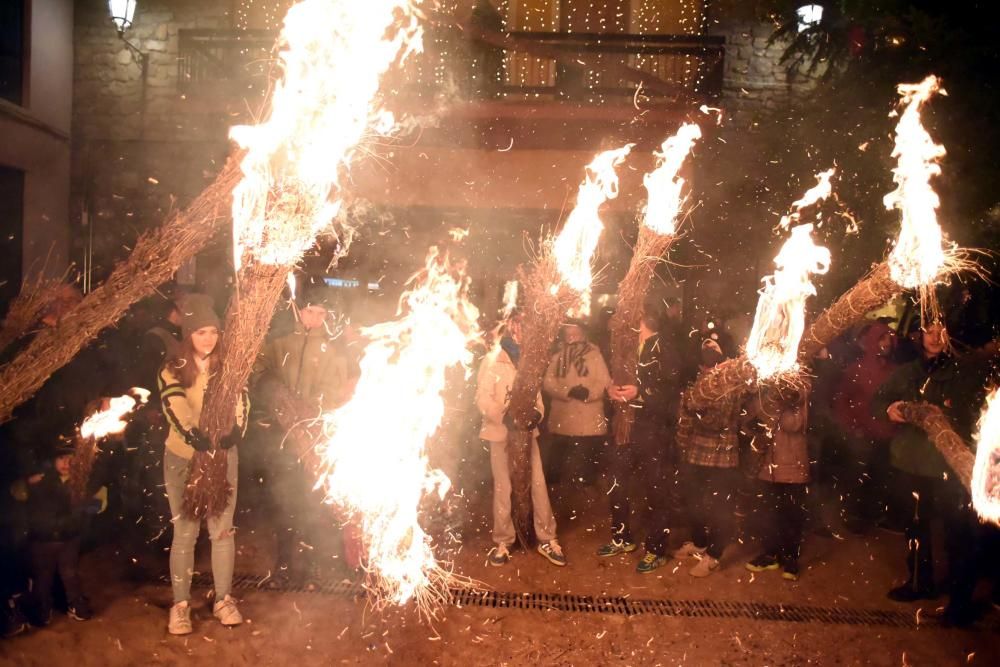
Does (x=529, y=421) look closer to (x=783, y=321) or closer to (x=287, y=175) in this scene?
(x=783, y=321)

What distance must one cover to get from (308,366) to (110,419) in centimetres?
137

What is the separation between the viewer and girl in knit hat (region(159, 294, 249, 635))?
14.3 feet

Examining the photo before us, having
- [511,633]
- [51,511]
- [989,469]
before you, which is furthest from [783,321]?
[51,511]

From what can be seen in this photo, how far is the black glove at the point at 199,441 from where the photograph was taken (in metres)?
4.29

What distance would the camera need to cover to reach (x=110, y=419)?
15.5ft

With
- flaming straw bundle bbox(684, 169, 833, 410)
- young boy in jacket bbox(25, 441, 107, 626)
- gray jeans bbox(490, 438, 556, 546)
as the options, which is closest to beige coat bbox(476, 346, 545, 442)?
gray jeans bbox(490, 438, 556, 546)

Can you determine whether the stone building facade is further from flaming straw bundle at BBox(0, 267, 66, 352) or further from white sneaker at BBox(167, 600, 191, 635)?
white sneaker at BBox(167, 600, 191, 635)

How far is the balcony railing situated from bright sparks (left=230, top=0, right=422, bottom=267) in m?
4.71

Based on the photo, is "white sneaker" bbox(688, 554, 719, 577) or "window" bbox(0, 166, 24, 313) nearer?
"white sneaker" bbox(688, 554, 719, 577)

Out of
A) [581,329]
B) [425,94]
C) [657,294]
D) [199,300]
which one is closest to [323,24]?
[199,300]

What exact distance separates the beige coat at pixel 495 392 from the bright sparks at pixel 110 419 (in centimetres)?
261

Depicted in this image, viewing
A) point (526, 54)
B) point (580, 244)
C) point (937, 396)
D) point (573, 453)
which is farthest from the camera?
point (526, 54)

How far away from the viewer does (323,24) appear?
14.9ft

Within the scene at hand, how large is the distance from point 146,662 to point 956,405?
225 inches
